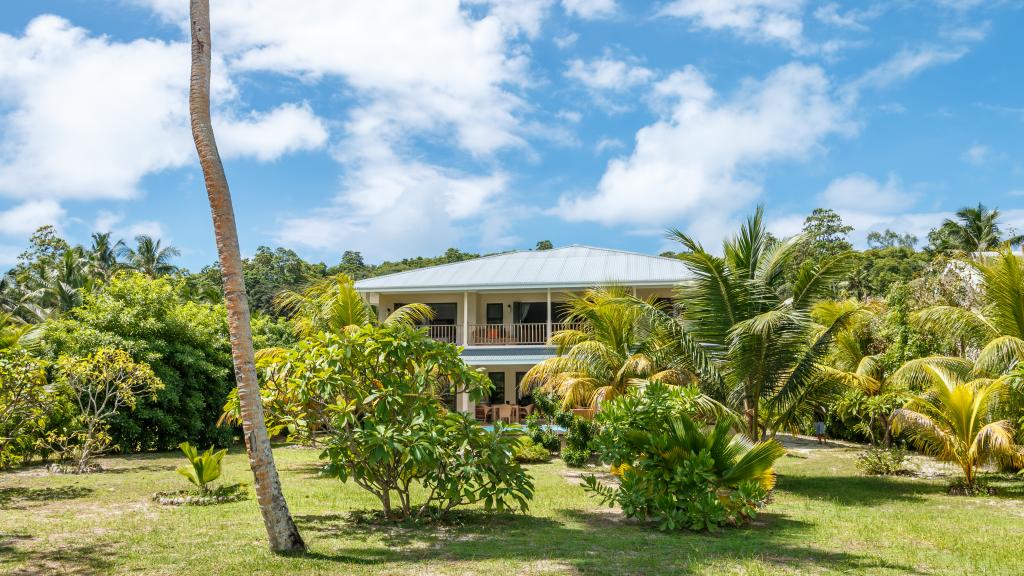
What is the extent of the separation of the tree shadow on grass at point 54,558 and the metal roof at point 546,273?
15.3 meters

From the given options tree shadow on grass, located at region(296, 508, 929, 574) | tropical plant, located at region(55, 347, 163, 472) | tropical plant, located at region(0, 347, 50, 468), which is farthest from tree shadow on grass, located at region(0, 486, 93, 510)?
tree shadow on grass, located at region(296, 508, 929, 574)

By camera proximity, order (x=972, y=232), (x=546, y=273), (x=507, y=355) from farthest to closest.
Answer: (x=972, y=232), (x=546, y=273), (x=507, y=355)

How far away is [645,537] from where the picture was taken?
7.55 meters

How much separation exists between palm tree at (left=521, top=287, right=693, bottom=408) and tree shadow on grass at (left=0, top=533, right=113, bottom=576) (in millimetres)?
8920

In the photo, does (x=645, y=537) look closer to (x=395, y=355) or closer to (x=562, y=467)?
(x=395, y=355)

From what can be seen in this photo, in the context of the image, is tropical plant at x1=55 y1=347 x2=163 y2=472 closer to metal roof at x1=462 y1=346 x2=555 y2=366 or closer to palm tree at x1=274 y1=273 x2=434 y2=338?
palm tree at x1=274 y1=273 x2=434 y2=338

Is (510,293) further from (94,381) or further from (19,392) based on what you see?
(19,392)

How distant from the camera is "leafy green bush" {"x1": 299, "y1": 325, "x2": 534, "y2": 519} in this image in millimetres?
7648

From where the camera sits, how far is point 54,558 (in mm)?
6281

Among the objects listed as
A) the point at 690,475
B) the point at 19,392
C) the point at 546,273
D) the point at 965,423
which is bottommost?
the point at 690,475

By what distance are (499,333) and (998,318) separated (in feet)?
46.0

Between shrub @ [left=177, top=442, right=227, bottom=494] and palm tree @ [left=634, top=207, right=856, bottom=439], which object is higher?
palm tree @ [left=634, top=207, right=856, bottom=439]

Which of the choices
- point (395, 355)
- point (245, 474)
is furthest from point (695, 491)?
point (245, 474)

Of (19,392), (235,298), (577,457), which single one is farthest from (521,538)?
(19,392)
